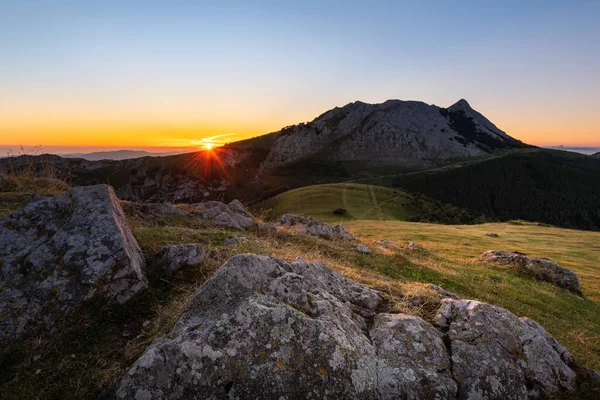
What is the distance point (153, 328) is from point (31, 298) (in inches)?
110

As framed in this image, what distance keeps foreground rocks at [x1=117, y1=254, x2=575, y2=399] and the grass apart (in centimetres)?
84

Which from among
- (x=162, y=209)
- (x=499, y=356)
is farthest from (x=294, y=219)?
(x=499, y=356)

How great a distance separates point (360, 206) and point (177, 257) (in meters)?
86.0

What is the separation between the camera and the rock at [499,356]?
19.2 feet

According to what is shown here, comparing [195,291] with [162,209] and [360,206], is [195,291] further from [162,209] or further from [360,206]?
[360,206]

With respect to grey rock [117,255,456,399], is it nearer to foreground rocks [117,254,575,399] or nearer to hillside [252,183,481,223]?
foreground rocks [117,254,575,399]

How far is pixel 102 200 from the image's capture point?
9203mm

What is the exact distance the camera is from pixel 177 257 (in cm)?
925

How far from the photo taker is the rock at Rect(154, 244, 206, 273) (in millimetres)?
9062

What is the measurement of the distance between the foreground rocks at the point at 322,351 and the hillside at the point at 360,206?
69.5m

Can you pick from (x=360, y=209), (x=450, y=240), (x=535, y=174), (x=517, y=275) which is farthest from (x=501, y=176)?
(x=517, y=275)

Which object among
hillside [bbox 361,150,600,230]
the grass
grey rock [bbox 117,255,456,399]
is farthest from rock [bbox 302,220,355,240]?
hillside [bbox 361,150,600,230]

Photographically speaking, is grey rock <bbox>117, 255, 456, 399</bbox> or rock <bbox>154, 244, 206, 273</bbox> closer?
grey rock <bbox>117, 255, 456, 399</bbox>

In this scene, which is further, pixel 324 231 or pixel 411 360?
pixel 324 231
